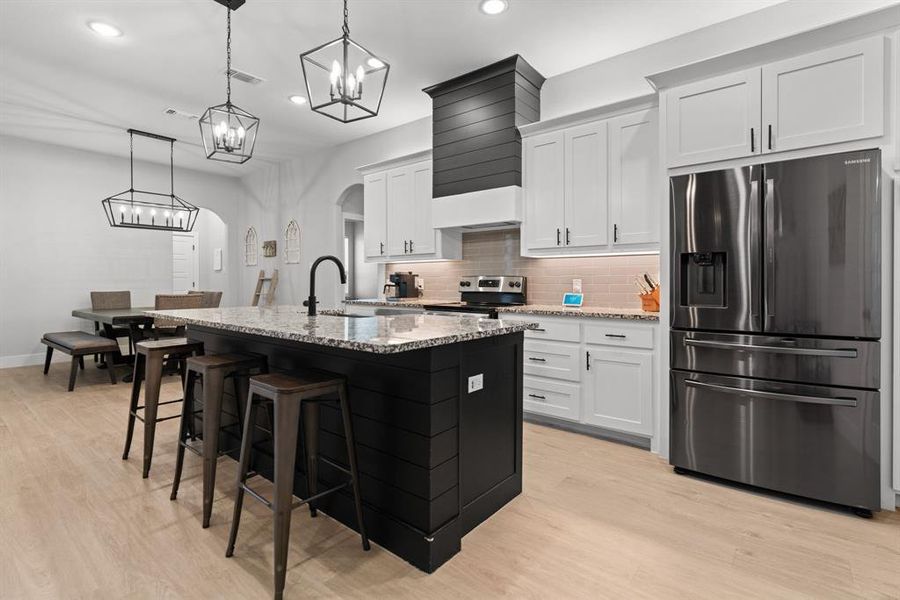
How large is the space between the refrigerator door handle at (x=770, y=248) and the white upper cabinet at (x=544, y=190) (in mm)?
1526

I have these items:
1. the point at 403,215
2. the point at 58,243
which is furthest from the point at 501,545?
the point at 58,243

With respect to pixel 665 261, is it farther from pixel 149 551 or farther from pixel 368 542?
pixel 149 551

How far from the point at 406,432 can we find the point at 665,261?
2.02 metres

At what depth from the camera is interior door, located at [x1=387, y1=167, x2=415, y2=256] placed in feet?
16.5

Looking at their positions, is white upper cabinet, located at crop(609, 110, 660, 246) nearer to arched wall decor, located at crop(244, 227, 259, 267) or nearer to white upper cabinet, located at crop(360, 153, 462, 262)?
white upper cabinet, located at crop(360, 153, 462, 262)

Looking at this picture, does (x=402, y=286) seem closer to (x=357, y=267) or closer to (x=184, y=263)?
(x=357, y=267)

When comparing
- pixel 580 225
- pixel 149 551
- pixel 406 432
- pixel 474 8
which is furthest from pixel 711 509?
pixel 474 8

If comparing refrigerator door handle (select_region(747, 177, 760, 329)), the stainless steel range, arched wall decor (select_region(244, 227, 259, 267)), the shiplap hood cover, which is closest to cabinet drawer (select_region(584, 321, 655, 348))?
refrigerator door handle (select_region(747, 177, 760, 329))

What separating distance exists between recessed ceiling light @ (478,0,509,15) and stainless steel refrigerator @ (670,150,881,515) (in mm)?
1685

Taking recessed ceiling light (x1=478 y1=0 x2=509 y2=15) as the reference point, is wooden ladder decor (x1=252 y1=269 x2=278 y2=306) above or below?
below

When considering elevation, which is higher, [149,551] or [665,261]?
[665,261]

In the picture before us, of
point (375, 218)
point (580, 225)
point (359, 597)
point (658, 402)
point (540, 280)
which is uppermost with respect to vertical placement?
point (375, 218)

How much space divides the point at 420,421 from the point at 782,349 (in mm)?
2023

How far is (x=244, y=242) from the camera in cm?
814
